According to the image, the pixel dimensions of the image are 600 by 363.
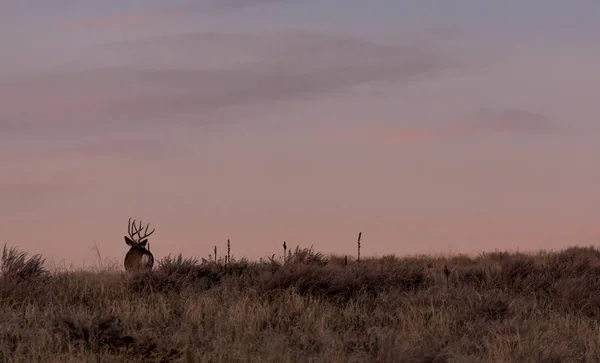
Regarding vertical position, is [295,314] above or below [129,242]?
below

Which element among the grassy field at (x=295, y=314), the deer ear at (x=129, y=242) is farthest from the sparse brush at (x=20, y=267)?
the deer ear at (x=129, y=242)

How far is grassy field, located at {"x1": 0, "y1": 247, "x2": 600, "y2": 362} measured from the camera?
9133 millimetres

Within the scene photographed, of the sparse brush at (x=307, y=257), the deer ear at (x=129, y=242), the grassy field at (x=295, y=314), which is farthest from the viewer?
the deer ear at (x=129, y=242)

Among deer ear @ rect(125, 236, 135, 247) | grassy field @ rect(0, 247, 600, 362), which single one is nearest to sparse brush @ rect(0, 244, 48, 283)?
grassy field @ rect(0, 247, 600, 362)

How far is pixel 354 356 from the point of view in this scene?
29.2 ft

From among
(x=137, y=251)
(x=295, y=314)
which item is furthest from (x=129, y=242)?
(x=295, y=314)

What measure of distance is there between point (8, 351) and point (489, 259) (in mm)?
16135

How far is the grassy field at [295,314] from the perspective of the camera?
360 inches

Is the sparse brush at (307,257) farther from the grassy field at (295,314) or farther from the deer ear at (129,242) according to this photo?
the deer ear at (129,242)

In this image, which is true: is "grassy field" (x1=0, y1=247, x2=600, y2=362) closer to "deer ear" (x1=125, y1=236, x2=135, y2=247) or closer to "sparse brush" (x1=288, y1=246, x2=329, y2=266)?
"sparse brush" (x1=288, y1=246, x2=329, y2=266)

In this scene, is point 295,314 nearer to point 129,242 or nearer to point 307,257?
point 307,257

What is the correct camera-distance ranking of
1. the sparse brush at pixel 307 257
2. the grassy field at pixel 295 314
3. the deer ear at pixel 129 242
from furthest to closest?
the deer ear at pixel 129 242
the sparse brush at pixel 307 257
the grassy field at pixel 295 314

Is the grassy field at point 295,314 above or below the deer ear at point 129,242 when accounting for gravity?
below

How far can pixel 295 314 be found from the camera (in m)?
11.2
